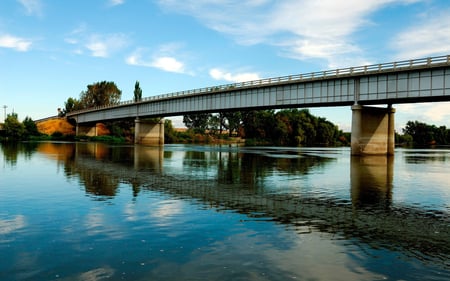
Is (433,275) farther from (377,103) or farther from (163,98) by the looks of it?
(163,98)

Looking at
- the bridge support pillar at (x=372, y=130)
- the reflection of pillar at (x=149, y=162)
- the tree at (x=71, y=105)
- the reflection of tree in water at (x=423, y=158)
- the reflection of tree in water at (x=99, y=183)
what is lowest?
the reflection of tree in water at (x=99, y=183)

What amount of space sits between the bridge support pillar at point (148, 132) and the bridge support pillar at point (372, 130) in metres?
68.8

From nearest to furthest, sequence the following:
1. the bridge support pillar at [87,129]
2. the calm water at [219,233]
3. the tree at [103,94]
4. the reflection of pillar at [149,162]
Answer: the calm water at [219,233]
the reflection of pillar at [149,162]
the bridge support pillar at [87,129]
the tree at [103,94]

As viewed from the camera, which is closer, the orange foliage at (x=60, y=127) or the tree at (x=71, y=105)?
the orange foliage at (x=60, y=127)

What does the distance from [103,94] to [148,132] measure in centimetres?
7584

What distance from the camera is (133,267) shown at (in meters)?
8.78

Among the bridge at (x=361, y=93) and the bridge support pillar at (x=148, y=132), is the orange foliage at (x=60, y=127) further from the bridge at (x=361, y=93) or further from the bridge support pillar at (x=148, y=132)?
the bridge at (x=361, y=93)

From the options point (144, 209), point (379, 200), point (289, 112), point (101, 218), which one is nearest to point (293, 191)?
point (379, 200)

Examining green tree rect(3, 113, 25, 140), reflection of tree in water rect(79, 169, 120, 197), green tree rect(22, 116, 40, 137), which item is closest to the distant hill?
green tree rect(22, 116, 40, 137)

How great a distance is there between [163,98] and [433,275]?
9764 centimetres

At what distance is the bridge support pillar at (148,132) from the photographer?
115 m

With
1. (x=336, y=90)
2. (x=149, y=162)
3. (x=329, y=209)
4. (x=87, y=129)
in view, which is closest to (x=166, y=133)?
(x=87, y=129)

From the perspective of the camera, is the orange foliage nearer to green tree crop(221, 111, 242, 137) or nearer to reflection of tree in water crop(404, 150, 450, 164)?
green tree crop(221, 111, 242, 137)

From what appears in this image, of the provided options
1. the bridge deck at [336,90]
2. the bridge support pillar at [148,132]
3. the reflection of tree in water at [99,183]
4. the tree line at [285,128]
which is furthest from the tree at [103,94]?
the reflection of tree in water at [99,183]
